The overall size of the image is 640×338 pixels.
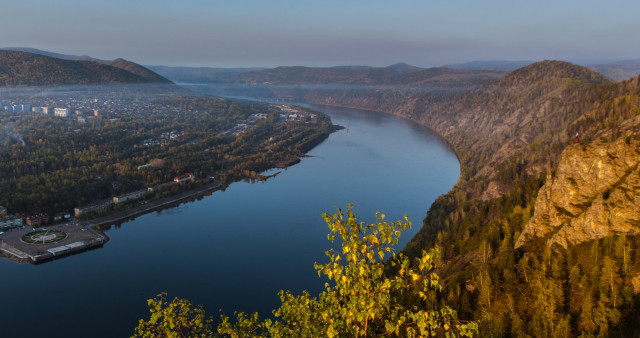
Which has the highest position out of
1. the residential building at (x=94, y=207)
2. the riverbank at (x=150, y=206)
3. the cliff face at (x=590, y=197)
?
the cliff face at (x=590, y=197)

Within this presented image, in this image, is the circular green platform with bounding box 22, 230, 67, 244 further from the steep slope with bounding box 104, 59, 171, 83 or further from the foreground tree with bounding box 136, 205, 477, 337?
the steep slope with bounding box 104, 59, 171, 83

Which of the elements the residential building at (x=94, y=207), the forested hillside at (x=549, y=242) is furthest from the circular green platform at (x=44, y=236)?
the forested hillside at (x=549, y=242)

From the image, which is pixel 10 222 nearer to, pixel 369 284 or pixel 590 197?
pixel 369 284

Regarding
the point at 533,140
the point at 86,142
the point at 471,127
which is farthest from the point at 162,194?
the point at 471,127

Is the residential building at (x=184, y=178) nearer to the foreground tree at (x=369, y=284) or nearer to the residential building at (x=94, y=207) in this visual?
the residential building at (x=94, y=207)

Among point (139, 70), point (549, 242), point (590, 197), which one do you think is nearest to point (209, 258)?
point (549, 242)

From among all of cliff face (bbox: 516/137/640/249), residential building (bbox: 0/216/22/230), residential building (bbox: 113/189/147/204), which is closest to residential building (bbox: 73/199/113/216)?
residential building (bbox: 113/189/147/204)
